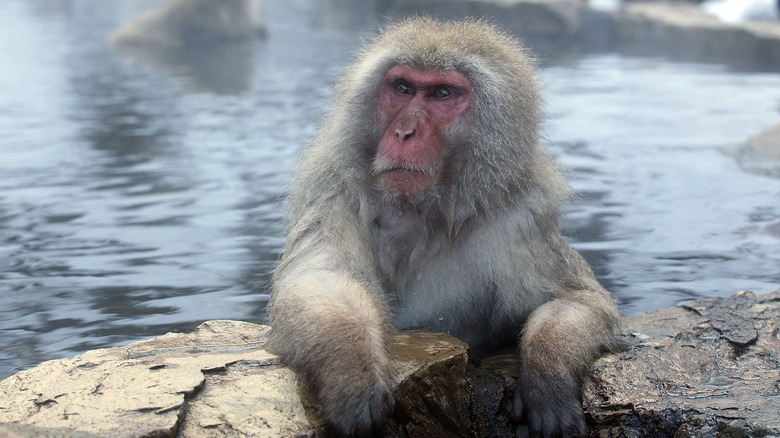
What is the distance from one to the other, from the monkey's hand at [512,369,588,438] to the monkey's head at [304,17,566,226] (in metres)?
0.74

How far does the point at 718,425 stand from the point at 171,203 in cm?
493

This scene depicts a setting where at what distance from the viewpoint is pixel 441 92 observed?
11.5ft

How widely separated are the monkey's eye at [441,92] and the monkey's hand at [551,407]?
1.13 meters

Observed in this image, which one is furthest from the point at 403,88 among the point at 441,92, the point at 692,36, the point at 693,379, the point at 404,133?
the point at 692,36

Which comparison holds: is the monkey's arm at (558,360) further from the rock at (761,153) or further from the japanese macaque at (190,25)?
the japanese macaque at (190,25)

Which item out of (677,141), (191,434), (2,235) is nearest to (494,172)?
(191,434)

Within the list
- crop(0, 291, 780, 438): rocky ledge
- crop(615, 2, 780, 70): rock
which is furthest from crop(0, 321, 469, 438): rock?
crop(615, 2, 780, 70): rock

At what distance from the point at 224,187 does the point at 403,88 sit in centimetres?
420

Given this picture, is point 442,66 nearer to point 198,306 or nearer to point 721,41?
point 198,306

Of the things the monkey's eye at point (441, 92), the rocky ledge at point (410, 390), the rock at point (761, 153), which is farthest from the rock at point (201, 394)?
the rock at point (761, 153)

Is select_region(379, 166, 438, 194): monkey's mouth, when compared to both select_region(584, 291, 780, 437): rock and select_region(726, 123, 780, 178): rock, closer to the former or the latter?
select_region(584, 291, 780, 437): rock

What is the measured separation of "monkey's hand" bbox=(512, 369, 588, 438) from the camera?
3152 mm

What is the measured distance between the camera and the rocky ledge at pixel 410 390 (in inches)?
108

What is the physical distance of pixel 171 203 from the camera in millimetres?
6977
